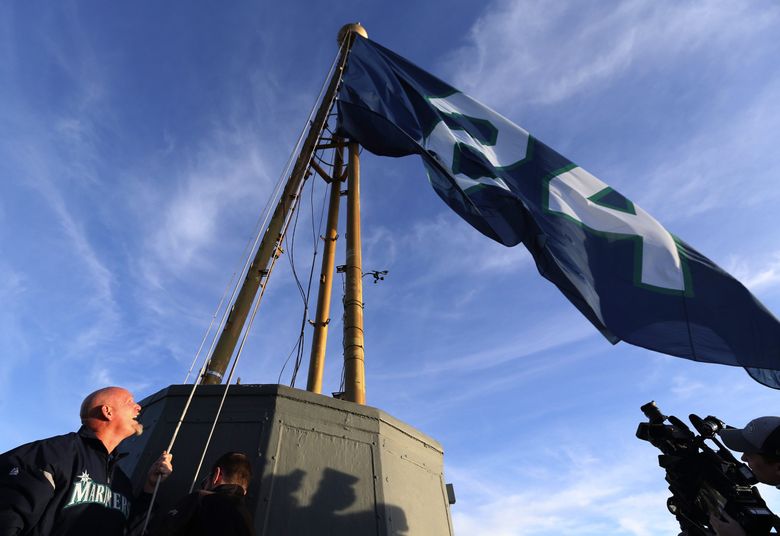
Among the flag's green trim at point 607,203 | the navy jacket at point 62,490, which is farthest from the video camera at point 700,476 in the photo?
the navy jacket at point 62,490

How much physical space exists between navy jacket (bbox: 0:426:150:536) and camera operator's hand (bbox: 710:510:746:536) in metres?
3.30

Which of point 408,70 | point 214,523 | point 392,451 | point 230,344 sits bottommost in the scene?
point 214,523

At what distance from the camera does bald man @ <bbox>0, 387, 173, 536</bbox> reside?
2.11 metres

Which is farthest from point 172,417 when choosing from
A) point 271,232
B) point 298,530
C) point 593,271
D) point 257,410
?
point 593,271

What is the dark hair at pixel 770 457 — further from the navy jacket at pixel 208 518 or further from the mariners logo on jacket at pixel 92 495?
the mariners logo on jacket at pixel 92 495

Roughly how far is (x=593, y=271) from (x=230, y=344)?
13.9 feet

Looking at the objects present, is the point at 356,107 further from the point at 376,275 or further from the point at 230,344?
the point at 230,344

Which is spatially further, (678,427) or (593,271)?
(593,271)

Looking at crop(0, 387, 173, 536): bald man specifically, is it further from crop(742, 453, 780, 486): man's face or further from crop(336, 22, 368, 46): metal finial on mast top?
crop(336, 22, 368, 46): metal finial on mast top

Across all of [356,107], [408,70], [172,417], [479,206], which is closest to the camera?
[172,417]

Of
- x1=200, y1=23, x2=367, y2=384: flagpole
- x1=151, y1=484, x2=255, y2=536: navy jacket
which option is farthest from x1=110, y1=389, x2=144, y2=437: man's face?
x1=200, y1=23, x2=367, y2=384: flagpole

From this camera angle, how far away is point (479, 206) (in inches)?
231

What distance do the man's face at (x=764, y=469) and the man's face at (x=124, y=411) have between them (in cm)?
365

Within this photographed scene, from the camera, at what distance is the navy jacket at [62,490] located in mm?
2094
